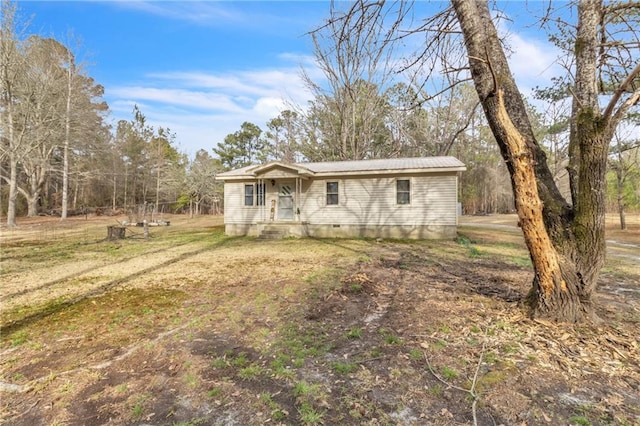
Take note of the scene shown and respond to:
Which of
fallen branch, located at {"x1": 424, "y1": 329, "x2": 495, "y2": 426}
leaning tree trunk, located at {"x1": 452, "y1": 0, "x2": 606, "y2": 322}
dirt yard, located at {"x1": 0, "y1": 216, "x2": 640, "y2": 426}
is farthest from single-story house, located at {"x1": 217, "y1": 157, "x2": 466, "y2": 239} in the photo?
fallen branch, located at {"x1": 424, "y1": 329, "x2": 495, "y2": 426}

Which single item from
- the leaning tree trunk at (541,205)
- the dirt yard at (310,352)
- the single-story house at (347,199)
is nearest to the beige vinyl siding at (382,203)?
the single-story house at (347,199)

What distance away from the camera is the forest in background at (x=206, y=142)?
16.1 metres

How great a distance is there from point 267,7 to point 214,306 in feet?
20.5

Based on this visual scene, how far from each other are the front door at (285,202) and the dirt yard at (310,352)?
762 centimetres

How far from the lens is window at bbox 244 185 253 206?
14070mm

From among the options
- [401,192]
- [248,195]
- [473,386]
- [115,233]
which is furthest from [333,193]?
[473,386]

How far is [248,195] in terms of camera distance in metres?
14.1

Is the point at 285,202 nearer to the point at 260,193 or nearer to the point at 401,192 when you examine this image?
the point at 260,193

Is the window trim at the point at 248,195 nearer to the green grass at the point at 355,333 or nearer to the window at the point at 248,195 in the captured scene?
the window at the point at 248,195

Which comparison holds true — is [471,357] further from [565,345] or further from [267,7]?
[267,7]

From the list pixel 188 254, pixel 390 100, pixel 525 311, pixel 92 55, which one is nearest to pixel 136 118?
pixel 92 55

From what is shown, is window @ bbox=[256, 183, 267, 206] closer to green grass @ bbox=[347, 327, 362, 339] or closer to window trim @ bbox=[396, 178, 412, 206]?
window trim @ bbox=[396, 178, 412, 206]

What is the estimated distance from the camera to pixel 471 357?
2.87 m

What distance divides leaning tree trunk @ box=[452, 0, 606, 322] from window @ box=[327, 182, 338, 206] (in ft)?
31.6
